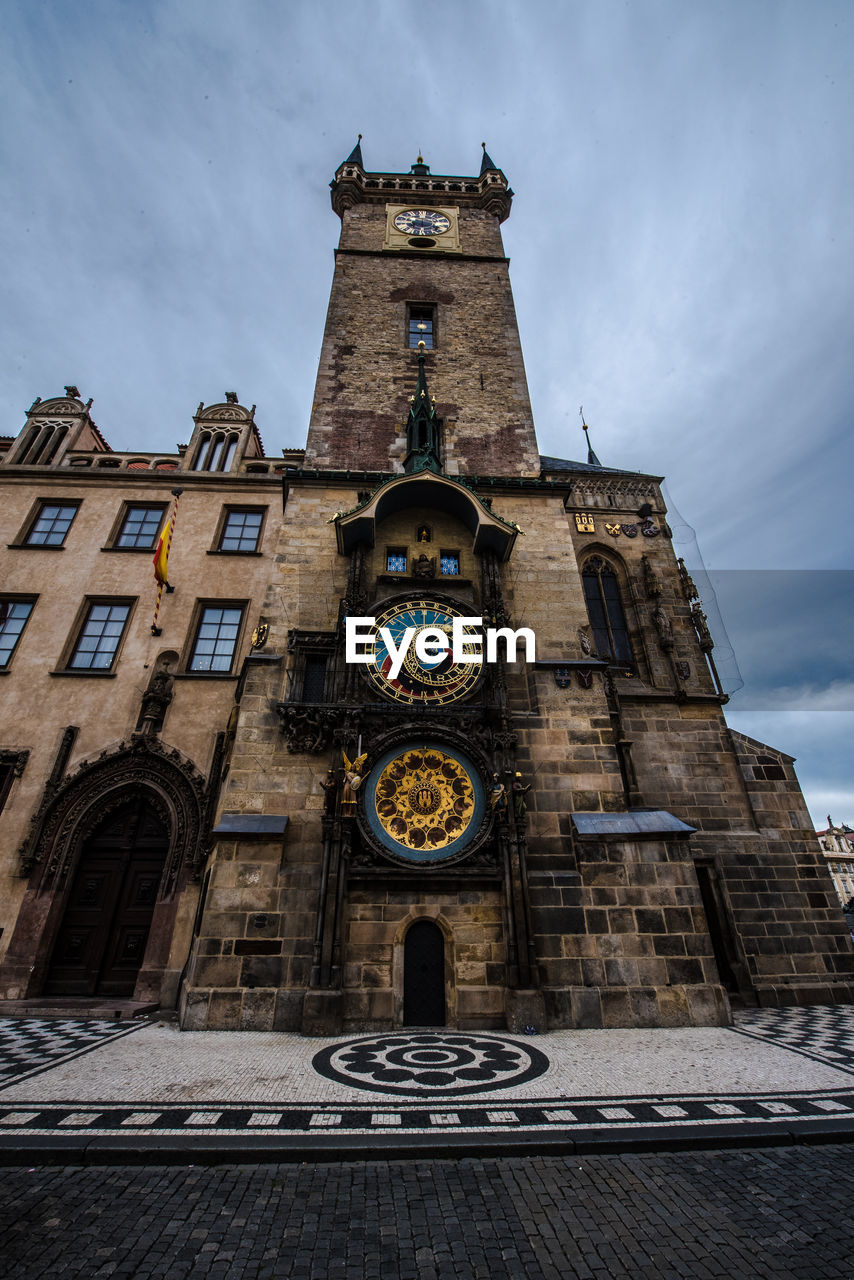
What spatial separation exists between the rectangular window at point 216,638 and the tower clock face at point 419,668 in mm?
4805

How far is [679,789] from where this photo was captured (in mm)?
12039

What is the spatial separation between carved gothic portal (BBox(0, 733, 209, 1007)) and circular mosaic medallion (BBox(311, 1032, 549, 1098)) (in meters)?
5.38

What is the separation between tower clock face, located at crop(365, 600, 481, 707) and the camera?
9.73m

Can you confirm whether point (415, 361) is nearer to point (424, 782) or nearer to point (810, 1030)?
point (424, 782)

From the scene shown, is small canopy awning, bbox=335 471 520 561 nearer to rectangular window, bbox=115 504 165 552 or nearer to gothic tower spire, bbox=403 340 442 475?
gothic tower spire, bbox=403 340 442 475

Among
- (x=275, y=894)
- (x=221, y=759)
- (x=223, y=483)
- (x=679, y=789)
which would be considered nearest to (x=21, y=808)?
(x=221, y=759)

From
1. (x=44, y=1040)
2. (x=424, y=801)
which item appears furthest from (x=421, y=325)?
(x=44, y=1040)

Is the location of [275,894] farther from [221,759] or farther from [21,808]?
[21,808]

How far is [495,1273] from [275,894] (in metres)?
6.43

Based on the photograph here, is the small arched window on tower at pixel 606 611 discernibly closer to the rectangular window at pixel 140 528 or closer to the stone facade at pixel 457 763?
the stone facade at pixel 457 763

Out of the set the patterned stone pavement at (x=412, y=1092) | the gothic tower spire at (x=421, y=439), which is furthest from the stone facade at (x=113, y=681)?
the gothic tower spire at (x=421, y=439)

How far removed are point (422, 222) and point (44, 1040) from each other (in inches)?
1045

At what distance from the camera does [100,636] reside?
13430 millimetres

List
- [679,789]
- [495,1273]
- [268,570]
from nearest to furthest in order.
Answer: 1. [495,1273]
2. [679,789]
3. [268,570]
